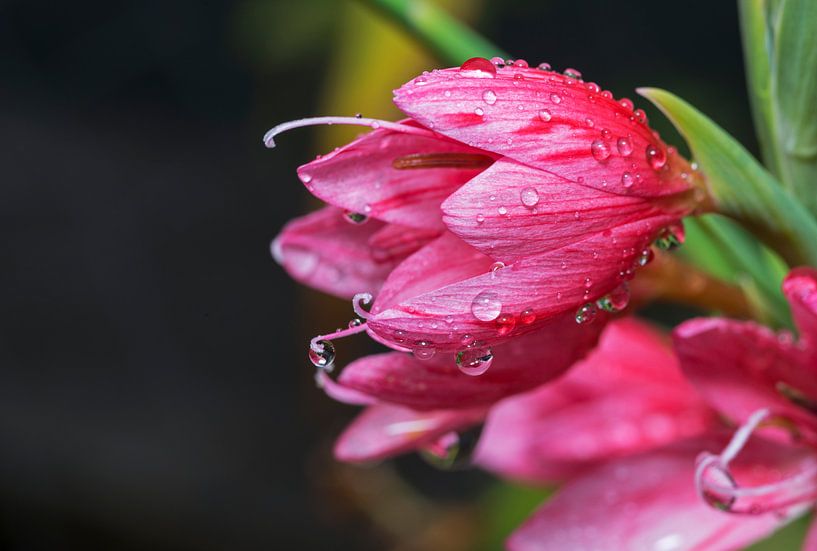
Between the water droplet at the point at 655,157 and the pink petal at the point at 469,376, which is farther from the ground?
the water droplet at the point at 655,157

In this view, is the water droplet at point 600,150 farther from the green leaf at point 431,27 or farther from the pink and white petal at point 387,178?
the green leaf at point 431,27

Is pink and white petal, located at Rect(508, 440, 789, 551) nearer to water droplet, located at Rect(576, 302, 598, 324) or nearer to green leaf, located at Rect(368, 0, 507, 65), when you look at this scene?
water droplet, located at Rect(576, 302, 598, 324)

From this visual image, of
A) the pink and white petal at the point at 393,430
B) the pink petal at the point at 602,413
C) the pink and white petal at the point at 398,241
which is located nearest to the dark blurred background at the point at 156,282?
the pink petal at the point at 602,413

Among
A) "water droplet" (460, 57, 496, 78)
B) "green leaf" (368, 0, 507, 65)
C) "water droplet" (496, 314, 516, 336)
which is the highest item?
"water droplet" (460, 57, 496, 78)

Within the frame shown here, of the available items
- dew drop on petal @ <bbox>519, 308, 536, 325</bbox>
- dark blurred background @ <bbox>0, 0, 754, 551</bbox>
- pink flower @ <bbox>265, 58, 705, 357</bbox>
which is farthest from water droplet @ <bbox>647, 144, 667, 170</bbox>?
dark blurred background @ <bbox>0, 0, 754, 551</bbox>

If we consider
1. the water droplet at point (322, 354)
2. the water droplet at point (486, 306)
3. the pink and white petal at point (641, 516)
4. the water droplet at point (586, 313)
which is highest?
the water droplet at point (486, 306)

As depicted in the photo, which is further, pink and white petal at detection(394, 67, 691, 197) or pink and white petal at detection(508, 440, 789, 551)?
pink and white petal at detection(508, 440, 789, 551)

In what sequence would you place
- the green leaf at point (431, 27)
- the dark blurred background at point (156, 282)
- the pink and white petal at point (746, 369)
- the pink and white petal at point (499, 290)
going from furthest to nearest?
the dark blurred background at point (156, 282), the green leaf at point (431, 27), the pink and white petal at point (746, 369), the pink and white petal at point (499, 290)
